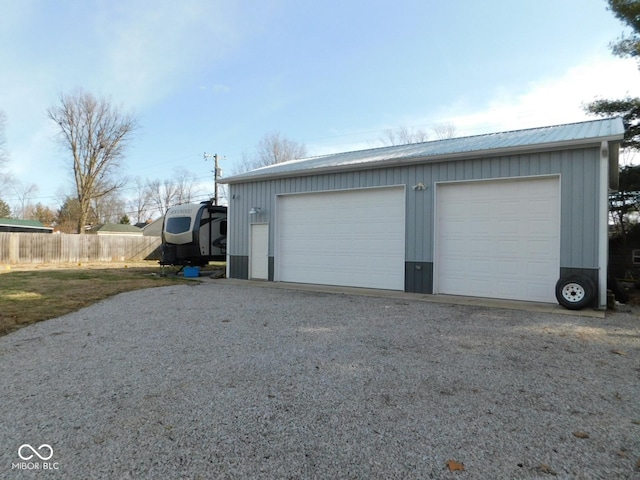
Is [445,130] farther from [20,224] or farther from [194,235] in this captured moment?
[20,224]

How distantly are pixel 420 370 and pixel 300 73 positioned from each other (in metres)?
15.5

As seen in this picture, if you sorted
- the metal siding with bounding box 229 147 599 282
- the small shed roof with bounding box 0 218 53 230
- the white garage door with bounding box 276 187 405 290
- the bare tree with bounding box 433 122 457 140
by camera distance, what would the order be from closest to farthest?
the metal siding with bounding box 229 147 599 282
the white garage door with bounding box 276 187 405 290
the bare tree with bounding box 433 122 457 140
the small shed roof with bounding box 0 218 53 230

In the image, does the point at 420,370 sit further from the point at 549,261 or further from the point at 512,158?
the point at 512,158

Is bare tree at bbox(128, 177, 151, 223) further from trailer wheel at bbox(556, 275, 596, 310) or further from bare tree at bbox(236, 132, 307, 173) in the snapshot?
trailer wheel at bbox(556, 275, 596, 310)

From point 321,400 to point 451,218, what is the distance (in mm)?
6829

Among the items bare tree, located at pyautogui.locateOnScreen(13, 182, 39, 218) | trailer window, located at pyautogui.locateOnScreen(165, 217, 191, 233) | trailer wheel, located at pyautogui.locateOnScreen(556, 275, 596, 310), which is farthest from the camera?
bare tree, located at pyautogui.locateOnScreen(13, 182, 39, 218)

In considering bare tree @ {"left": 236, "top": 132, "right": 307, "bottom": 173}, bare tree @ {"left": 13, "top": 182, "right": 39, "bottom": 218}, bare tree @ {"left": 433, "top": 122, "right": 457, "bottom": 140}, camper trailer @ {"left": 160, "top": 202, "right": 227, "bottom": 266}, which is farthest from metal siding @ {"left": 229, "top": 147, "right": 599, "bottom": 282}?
bare tree @ {"left": 13, "top": 182, "right": 39, "bottom": 218}

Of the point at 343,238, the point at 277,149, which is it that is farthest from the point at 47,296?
the point at 277,149

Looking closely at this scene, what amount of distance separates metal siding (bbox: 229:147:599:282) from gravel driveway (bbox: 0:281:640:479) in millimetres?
2082

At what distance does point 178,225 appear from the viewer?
46.7 feet

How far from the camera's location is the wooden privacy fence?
19672mm

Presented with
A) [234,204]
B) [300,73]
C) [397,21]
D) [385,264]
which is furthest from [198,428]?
[300,73]

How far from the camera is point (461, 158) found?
8.59 m

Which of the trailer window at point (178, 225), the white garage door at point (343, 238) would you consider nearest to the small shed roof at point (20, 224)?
the trailer window at point (178, 225)
